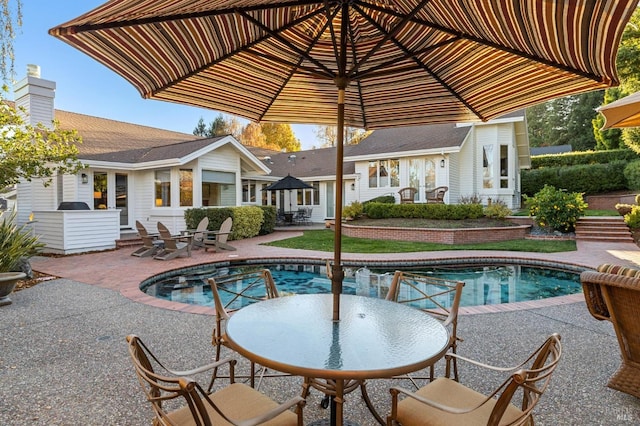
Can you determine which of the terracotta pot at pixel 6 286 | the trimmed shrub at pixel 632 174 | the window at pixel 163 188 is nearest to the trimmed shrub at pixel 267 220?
the window at pixel 163 188

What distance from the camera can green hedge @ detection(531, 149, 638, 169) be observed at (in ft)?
71.6

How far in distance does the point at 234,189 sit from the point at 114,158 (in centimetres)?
476

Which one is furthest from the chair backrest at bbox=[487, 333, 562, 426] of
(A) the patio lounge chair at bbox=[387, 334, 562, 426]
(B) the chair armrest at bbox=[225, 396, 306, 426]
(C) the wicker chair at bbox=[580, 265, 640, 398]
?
(C) the wicker chair at bbox=[580, 265, 640, 398]

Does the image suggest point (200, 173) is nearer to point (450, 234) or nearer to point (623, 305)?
point (450, 234)

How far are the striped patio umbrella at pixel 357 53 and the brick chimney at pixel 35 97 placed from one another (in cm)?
1289

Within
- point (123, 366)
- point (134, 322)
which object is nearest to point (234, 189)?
point (134, 322)

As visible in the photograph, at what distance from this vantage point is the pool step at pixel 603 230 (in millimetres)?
12414

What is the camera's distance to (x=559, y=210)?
530 inches

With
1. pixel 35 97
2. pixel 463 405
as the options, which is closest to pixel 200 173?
pixel 35 97

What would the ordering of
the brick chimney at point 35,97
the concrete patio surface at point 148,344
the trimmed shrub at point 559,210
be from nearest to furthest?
the concrete patio surface at point 148,344 → the brick chimney at point 35,97 → the trimmed shrub at point 559,210

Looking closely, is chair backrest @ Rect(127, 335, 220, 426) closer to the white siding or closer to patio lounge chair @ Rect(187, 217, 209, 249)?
patio lounge chair @ Rect(187, 217, 209, 249)

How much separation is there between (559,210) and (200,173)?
1361cm

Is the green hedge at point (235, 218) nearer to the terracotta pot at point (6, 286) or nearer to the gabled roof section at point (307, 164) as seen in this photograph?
the gabled roof section at point (307, 164)

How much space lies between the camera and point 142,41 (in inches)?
104
